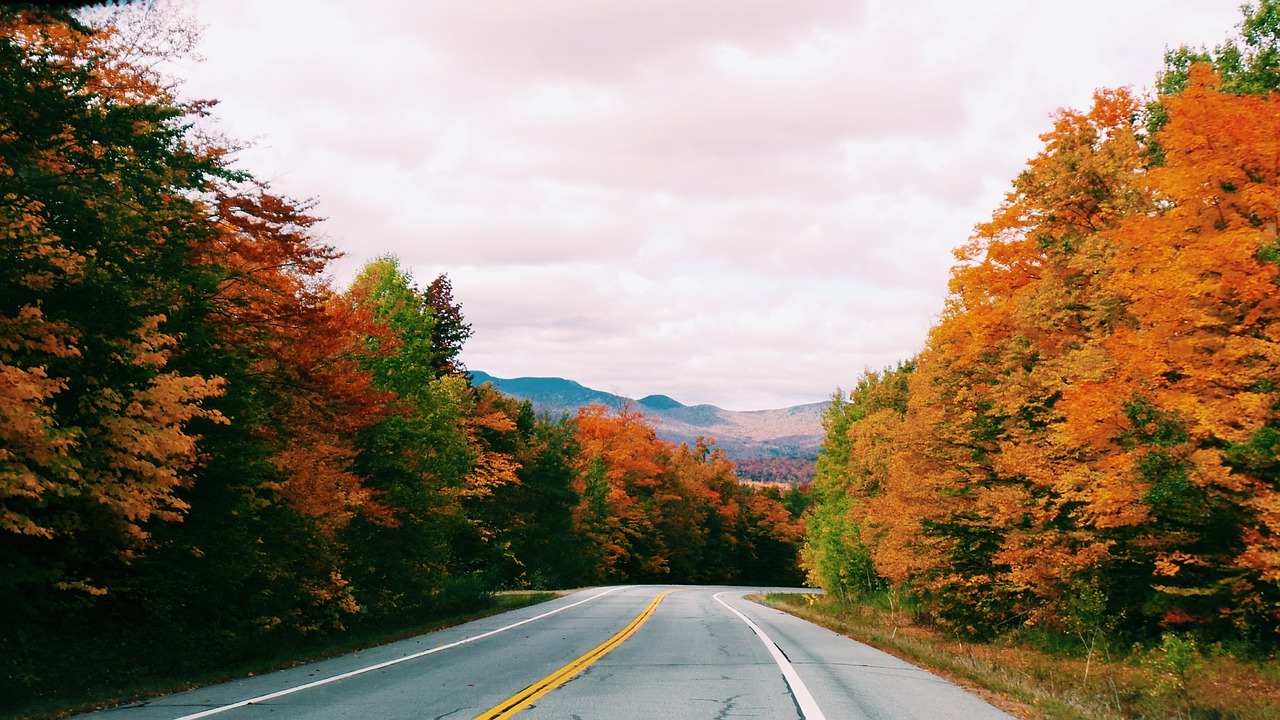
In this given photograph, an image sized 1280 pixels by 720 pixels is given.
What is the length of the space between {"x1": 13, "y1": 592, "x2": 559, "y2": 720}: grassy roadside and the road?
0.47 metres

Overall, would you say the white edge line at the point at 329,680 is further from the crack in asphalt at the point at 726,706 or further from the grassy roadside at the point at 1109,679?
the grassy roadside at the point at 1109,679

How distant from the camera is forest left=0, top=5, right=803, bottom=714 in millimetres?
9922

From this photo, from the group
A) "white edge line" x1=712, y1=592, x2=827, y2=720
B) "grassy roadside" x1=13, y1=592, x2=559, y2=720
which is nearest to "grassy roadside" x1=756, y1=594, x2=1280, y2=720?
"white edge line" x1=712, y1=592, x2=827, y2=720

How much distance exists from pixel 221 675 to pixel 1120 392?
17.5 metres

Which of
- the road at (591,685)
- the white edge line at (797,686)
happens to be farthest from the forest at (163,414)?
the white edge line at (797,686)

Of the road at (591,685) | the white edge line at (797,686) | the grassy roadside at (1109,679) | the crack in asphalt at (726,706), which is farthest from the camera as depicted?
the grassy roadside at (1109,679)

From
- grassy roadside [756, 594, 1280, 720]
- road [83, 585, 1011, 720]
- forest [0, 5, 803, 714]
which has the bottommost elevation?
grassy roadside [756, 594, 1280, 720]

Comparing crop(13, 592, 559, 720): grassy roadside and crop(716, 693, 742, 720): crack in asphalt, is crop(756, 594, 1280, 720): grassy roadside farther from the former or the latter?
crop(13, 592, 559, 720): grassy roadside

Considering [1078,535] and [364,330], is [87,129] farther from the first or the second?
[1078,535]

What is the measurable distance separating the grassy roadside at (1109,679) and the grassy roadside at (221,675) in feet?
37.9

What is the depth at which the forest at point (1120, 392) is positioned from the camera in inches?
548

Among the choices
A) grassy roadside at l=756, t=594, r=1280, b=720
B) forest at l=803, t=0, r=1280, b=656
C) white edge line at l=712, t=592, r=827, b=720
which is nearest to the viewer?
white edge line at l=712, t=592, r=827, b=720

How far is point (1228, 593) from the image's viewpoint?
616 inches

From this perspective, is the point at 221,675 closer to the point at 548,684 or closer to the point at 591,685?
the point at 548,684
